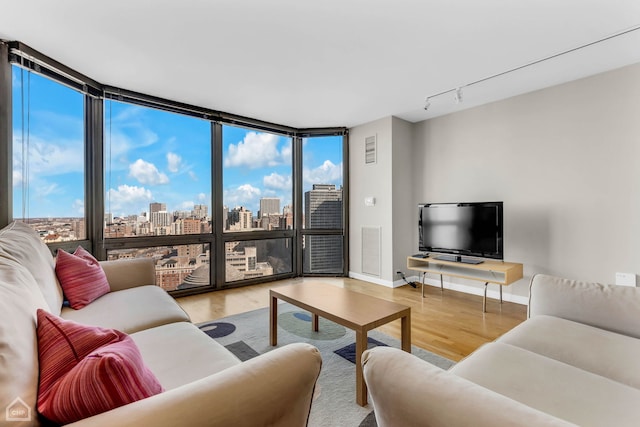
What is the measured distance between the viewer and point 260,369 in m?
0.82

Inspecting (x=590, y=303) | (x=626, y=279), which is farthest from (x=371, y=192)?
(x=590, y=303)

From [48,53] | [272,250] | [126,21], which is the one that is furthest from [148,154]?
[272,250]

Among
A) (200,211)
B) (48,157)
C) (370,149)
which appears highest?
(370,149)

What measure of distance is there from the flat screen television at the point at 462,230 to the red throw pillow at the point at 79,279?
11.2 feet

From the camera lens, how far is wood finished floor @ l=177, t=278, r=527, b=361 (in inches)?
95.8

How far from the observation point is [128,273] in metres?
2.42

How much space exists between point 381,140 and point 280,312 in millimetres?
2713

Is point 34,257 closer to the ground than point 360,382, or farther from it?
farther from it

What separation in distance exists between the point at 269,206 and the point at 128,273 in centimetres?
227

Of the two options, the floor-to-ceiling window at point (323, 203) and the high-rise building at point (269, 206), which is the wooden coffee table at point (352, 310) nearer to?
the high-rise building at point (269, 206)

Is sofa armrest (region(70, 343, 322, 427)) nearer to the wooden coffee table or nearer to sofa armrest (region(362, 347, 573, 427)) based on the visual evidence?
sofa armrest (region(362, 347, 573, 427))

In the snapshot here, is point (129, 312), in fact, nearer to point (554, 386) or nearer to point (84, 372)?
point (84, 372)

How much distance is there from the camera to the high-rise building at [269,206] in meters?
4.39

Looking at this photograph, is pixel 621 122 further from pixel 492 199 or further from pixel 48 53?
pixel 48 53
